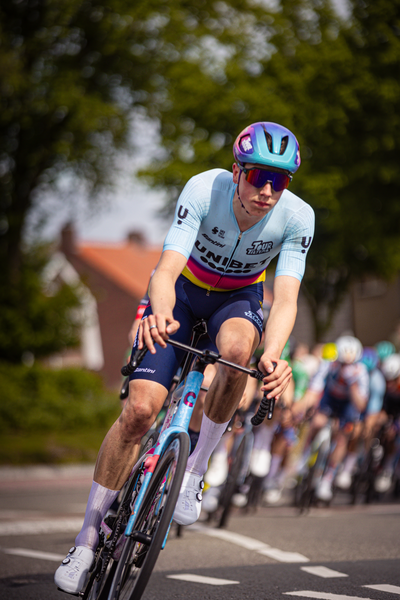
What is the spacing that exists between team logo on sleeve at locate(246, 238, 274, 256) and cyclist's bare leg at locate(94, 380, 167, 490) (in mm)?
875

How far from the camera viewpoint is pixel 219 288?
13.7 feet

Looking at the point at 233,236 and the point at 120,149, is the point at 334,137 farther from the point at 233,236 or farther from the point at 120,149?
the point at 233,236

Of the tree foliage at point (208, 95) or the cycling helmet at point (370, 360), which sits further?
the tree foliage at point (208, 95)

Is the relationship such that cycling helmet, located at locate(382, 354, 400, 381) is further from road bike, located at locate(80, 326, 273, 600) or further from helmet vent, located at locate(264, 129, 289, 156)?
helmet vent, located at locate(264, 129, 289, 156)

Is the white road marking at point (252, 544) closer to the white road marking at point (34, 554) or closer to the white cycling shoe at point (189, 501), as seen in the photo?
the white road marking at point (34, 554)

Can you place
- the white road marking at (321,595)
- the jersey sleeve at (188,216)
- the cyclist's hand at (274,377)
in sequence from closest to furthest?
the cyclist's hand at (274,377) < the jersey sleeve at (188,216) < the white road marking at (321,595)

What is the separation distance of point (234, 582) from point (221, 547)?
1767 millimetres

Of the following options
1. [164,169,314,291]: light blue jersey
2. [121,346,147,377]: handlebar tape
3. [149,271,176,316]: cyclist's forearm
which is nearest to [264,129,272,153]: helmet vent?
[164,169,314,291]: light blue jersey

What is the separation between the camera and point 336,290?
2655 cm

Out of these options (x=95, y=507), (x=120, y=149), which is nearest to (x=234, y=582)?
(x=95, y=507)

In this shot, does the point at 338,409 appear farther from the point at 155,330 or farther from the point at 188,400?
the point at 155,330

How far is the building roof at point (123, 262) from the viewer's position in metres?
47.7

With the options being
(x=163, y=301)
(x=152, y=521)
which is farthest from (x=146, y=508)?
(x=163, y=301)

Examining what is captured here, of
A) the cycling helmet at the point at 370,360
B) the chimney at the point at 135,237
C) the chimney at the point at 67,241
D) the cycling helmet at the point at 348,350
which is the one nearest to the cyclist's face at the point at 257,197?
the cycling helmet at the point at 348,350
